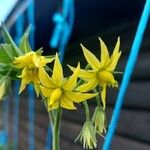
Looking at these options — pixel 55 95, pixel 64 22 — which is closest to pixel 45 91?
pixel 55 95

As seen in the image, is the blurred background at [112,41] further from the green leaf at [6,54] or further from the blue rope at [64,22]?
the green leaf at [6,54]

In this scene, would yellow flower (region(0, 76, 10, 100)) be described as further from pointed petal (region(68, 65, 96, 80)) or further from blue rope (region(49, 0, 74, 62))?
blue rope (region(49, 0, 74, 62))

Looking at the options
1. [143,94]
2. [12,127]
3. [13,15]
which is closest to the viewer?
[143,94]

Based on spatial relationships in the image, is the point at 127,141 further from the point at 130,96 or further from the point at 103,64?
the point at 103,64

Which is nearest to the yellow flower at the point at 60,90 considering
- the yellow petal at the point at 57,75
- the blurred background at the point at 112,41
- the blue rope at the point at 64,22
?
the yellow petal at the point at 57,75

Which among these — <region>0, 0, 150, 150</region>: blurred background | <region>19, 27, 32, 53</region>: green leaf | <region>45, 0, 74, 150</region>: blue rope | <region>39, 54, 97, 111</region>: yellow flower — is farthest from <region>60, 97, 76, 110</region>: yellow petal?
<region>45, 0, 74, 150</region>: blue rope

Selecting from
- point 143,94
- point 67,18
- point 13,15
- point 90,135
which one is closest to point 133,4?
point 143,94

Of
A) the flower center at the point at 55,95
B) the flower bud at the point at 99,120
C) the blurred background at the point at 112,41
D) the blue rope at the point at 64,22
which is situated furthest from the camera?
the blue rope at the point at 64,22

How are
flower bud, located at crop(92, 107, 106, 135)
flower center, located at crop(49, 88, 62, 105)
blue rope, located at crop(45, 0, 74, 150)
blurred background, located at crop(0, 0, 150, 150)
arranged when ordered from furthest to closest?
1. blue rope, located at crop(45, 0, 74, 150)
2. blurred background, located at crop(0, 0, 150, 150)
3. flower bud, located at crop(92, 107, 106, 135)
4. flower center, located at crop(49, 88, 62, 105)
